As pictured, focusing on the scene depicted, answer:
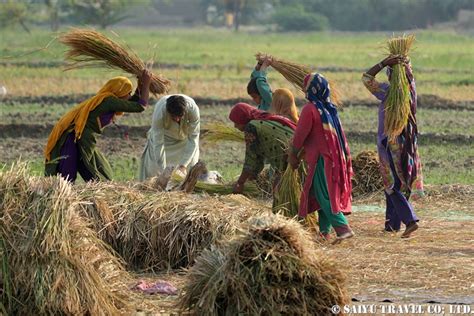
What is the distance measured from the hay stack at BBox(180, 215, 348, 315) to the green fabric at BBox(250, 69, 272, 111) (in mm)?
4305

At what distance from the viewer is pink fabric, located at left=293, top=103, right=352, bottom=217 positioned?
9.54 m

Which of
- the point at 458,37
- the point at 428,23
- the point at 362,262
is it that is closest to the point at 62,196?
the point at 362,262

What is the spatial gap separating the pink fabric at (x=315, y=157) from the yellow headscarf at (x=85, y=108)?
1.85 metres

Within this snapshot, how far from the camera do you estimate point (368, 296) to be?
7859 millimetres

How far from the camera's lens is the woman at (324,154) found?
376 inches

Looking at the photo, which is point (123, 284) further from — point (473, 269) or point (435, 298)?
point (473, 269)

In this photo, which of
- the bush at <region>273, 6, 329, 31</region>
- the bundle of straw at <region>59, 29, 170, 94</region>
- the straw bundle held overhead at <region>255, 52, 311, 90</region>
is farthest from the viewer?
the bush at <region>273, 6, 329, 31</region>

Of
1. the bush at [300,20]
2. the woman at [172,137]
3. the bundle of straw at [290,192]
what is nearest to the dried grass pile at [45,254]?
the bundle of straw at [290,192]

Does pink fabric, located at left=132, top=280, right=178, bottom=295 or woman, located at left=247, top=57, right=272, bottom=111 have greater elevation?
woman, located at left=247, top=57, right=272, bottom=111

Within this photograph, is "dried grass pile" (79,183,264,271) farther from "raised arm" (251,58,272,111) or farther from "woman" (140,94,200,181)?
"woman" (140,94,200,181)

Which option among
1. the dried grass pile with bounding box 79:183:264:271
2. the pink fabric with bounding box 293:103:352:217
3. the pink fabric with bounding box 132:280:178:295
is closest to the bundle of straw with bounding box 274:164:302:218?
the pink fabric with bounding box 293:103:352:217

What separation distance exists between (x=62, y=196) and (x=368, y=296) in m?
2.01

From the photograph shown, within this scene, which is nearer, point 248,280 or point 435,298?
point 248,280

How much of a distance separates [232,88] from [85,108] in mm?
16326
